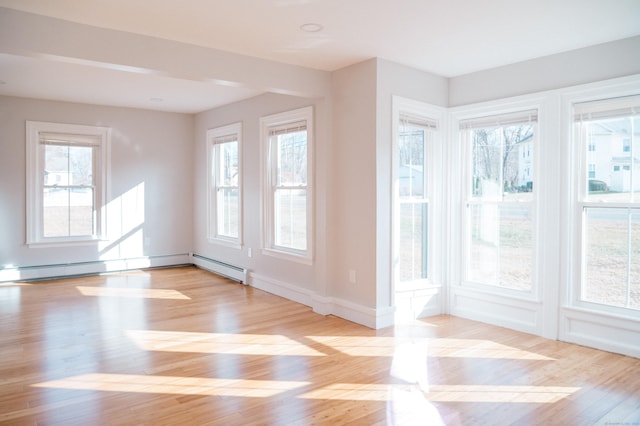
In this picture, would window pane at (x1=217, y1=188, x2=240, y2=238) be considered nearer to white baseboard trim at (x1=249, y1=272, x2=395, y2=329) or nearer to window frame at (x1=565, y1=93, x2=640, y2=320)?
white baseboard trim at (x1=249, y1=272, x2=395, y2=329)

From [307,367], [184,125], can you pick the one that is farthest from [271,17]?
[184,125]

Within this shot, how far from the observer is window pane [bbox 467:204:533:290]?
14.4 feet

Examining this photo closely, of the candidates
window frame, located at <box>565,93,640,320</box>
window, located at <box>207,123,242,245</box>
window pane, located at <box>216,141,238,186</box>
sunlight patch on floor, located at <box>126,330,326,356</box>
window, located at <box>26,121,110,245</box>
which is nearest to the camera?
sunlight patch on floor, located at <box>126,330,326,356</box>

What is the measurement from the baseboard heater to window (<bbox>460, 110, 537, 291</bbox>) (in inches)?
123

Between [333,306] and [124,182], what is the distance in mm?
4305

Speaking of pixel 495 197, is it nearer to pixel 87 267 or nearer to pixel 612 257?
pixel 612 257

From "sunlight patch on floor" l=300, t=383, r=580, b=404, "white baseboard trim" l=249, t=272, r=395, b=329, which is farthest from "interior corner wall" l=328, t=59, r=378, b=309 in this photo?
"sunlight patch on floor" l=300, t=383, r=580, b=404

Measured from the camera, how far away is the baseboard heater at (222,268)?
21.2 feet

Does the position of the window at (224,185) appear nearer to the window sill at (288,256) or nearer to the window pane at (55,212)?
the window sill at (288,256)

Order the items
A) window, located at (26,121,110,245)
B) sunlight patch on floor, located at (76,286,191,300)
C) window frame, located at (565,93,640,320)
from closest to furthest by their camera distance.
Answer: window frame, located at (565,93,640,320) → sunlight patch on floor, located at (76,286,191,300) → window, located at (26,121,110,245)

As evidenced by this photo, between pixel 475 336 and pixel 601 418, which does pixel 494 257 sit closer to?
pixel 475 336

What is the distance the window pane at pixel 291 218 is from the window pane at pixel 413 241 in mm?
1270

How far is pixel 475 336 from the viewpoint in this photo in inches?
165

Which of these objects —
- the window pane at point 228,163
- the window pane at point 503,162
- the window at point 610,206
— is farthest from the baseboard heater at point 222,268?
the window at point 610,206
